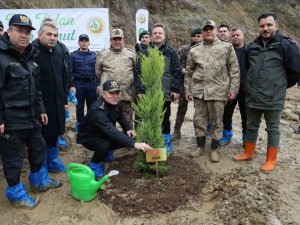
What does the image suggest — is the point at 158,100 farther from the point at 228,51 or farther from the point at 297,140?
the point at 297,140

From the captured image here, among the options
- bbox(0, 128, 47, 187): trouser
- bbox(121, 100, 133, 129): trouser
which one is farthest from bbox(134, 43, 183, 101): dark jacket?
bbox(0, 128, 47, 187): trouser

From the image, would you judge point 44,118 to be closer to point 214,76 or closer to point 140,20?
point 214,76

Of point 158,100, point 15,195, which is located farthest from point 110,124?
point 15,195

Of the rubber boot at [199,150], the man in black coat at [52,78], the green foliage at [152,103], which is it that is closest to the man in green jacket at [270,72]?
the rubber boot at [199,150]

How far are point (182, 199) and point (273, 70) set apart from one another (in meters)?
2.42

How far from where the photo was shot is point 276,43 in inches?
188

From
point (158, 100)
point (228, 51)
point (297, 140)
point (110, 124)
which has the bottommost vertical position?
point (297, 140)

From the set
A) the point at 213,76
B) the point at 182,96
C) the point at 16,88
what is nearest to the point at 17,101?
the point at 16,88

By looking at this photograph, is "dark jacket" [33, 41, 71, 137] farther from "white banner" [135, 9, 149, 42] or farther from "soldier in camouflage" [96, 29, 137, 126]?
"white banner" [135, 9, 149, 42]

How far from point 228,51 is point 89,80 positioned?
2981 mm

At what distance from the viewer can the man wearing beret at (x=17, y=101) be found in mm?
3773

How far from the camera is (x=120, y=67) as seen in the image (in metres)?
5.29

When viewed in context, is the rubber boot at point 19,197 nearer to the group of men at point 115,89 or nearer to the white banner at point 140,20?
the group of men at point 115,89

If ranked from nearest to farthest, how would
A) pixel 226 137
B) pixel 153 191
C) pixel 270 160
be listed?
pixel 153 191, pixel 270 160, pixel 226 137
